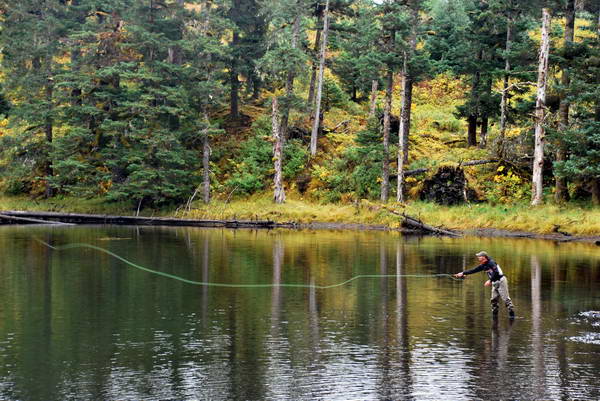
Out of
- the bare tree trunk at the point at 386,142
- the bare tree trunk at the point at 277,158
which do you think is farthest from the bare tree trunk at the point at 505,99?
the bare tree trunk at the point at 277,158

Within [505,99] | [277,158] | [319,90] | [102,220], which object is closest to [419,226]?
[505,99]

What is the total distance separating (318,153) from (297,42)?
28.0 ft

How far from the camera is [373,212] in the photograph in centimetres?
5278

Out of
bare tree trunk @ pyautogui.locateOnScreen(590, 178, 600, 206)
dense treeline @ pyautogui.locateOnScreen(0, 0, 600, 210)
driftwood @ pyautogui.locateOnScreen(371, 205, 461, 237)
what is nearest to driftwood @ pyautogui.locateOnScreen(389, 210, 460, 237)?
driftwood @ pyautogui.locateOnScreen(371, 205, 461, 237)

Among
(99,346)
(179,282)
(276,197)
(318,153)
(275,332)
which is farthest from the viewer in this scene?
(318,153)

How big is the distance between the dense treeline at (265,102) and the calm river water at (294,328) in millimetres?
16766

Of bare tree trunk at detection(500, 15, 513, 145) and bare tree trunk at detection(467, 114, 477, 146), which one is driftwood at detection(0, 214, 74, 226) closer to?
bare tree trunk at detection(467, 114, 477, 146)

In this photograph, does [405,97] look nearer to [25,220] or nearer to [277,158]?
[277,158]

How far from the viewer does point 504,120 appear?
5303 centimetres

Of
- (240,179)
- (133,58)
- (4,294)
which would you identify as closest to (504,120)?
(240,179)

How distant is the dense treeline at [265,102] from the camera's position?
52.7 m

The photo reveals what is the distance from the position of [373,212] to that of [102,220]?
1955 centimetres

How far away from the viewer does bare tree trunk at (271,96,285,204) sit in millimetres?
57625

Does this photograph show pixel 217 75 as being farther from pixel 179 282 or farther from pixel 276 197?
pixel 179 282
